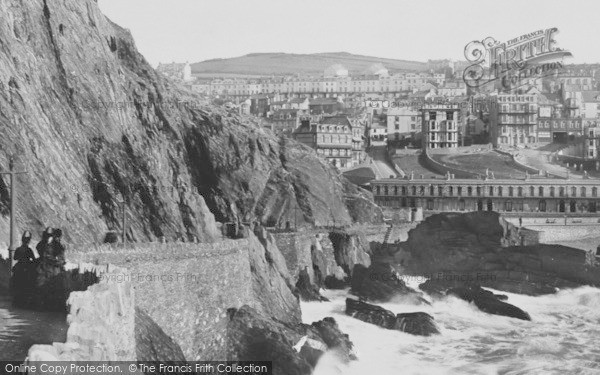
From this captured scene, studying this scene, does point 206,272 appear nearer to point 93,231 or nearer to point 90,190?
point 93,231

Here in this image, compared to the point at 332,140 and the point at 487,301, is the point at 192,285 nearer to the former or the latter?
the point at 487,301

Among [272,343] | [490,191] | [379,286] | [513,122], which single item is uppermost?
[513,122]

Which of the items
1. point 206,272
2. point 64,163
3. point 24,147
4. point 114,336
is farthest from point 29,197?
point 114,336

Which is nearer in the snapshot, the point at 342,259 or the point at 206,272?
the point at 206,272

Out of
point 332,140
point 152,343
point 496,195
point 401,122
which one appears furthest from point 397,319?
point 401,122

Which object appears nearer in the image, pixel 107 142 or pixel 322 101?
pixel 107 142

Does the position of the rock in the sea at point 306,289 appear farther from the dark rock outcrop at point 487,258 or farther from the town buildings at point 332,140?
the town buildings at point 332,140
